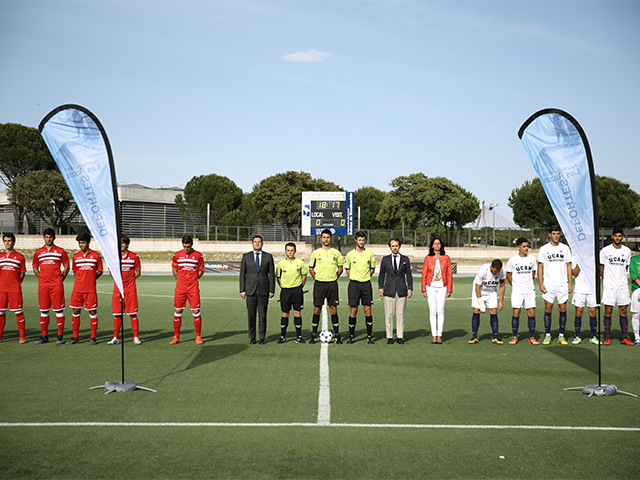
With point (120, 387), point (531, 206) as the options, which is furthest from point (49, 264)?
point (531, 206)

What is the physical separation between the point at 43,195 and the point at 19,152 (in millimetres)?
10315

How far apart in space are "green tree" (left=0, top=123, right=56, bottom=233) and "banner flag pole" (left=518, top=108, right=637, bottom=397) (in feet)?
174

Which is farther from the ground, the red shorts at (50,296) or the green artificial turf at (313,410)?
the red shorts at (50,296)

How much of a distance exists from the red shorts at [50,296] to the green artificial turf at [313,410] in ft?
2.52

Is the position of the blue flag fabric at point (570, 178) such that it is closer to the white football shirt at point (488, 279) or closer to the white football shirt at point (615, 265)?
the white football shirt at point (488, 279)

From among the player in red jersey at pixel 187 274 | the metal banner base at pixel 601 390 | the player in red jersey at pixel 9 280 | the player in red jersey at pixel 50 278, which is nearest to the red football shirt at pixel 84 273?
the player in red jersey at pixel 50 278

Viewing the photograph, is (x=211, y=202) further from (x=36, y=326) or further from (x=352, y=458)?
(x=352, y=458)

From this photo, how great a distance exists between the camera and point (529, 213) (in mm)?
56969

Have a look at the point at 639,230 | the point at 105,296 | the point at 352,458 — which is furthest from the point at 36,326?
the point at 639,230

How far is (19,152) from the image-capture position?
164 ft

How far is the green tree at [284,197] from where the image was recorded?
167ft

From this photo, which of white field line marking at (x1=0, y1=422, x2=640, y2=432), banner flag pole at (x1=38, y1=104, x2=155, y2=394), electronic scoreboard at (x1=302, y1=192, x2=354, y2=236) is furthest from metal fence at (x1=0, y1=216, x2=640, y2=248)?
white field line marking at (x1=0, y1=422, x2=640, y2=432)

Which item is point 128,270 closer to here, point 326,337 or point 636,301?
point 326,337

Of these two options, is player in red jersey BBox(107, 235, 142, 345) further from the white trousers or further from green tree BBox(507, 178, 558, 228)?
green tree BBox(507, 178, 558, 228)
